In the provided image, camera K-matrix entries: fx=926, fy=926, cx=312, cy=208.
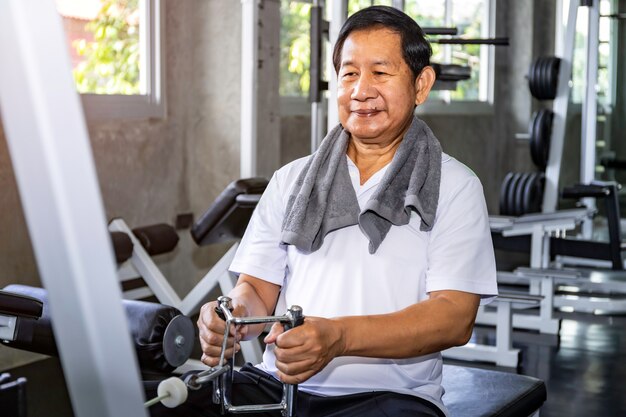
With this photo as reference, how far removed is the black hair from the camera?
171cm

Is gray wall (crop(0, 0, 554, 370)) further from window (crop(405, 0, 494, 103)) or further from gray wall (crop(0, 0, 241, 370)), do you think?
window (crop(405, 0, 494, 103))

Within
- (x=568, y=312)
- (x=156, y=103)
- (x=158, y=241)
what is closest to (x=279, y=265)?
(x=158, y=241)

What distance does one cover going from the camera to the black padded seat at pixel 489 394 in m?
2.06

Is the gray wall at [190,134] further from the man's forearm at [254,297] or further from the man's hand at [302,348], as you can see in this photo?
the man's hand at [302,348]

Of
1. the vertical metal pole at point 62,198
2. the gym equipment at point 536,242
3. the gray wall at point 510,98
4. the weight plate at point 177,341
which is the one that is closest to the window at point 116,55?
the gym equipment at point 536,242

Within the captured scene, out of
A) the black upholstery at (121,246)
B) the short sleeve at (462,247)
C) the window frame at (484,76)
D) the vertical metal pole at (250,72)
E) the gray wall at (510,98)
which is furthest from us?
the gray wall at (510,98)

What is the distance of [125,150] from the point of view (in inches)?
171

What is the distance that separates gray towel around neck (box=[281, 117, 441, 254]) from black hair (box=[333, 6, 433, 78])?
0.43ft

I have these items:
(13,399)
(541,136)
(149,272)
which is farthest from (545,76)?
(13,399)

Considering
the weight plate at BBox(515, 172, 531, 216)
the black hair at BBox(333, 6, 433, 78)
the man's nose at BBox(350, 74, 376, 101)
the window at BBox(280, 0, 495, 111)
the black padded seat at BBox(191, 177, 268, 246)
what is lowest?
the weight plate at BBox(515, 172, 531, 216)

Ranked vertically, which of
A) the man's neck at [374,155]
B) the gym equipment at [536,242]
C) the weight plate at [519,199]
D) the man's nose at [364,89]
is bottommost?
the gym equipment at [536,242]

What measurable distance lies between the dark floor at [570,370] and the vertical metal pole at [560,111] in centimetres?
109

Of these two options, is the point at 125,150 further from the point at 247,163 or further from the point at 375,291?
the point at 375,291

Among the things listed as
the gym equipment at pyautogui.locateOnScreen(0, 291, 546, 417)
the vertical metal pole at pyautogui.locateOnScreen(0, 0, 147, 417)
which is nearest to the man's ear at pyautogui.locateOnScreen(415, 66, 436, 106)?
the gym equipment at pyautogui.locateOnScreen(0, 291, 546, 417)
